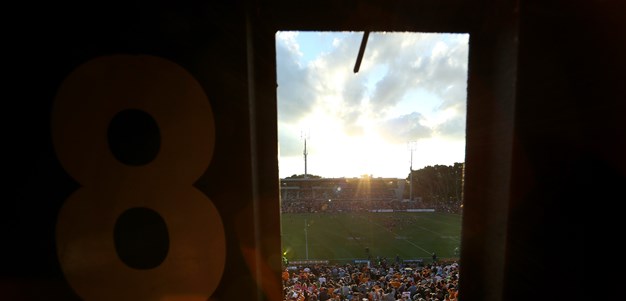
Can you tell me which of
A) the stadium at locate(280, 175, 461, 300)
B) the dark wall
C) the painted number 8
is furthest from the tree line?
the painted number 8

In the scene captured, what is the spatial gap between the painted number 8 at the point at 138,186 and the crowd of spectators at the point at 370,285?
5.40 m

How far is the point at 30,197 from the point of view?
5.57 ft

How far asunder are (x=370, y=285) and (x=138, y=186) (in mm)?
10746

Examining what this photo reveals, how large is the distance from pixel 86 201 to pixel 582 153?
2.86 m

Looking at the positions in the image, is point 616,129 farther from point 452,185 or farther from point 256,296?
point 452,185

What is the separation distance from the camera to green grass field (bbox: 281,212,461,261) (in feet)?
59.6

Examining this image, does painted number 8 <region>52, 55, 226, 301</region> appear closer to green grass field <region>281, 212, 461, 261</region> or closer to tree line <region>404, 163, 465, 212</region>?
green grass field <region>281, 212, 461, 261</region>

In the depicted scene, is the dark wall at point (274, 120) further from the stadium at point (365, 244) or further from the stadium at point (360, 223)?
the stadium at point (360, 223)

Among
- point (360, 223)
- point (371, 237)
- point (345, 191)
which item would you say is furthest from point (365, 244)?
point (345, 191)

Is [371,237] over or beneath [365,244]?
beneath

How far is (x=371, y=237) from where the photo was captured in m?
22.6

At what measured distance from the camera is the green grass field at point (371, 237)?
18161mm

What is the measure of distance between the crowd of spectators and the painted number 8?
5395mm

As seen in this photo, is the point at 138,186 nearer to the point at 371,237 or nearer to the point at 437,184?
the point at 371,237
